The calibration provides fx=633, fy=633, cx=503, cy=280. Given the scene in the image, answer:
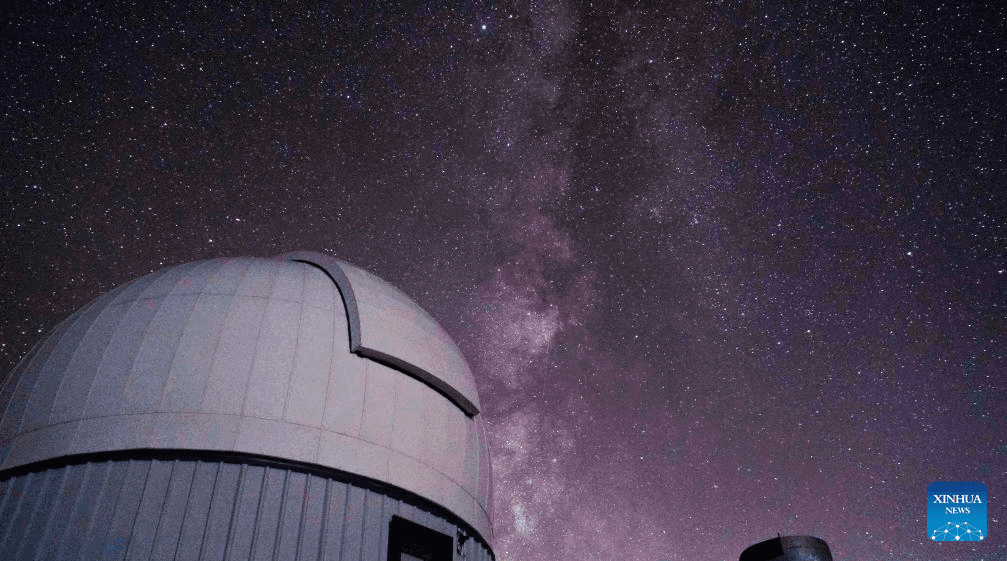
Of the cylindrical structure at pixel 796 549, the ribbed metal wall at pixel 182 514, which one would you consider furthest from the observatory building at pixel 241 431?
the cylindrical structure at pixel 796 549

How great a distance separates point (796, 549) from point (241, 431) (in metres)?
5.39

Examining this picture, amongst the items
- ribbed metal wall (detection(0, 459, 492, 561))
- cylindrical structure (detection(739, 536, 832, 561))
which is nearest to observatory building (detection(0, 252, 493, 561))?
ribbed metal wall (detection(0, 459, 492, 561))

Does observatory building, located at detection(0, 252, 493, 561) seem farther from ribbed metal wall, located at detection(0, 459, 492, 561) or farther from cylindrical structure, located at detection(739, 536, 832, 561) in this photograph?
cylindrical structure, located at detection(739, 536, 832, 561)

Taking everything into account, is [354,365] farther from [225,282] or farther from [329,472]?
[225,282]

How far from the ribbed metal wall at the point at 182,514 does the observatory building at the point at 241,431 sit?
10 mm

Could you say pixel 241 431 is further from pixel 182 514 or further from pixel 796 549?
pixel 796 549

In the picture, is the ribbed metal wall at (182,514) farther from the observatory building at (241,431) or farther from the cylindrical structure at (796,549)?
the cylindrical structure at (796,549)

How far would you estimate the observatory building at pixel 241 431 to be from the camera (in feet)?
14.8

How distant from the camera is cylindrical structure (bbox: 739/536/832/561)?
6312 mm

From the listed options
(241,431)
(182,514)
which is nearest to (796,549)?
(241,431)

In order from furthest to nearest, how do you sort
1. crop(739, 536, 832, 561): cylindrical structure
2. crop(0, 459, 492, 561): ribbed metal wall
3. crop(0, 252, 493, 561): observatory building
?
crop(739, 536, 832, 561): cylindrical structure
crop(0, 252, 493, 561): observatory building
crop(0, 459, 492, 561): ribbed metal wall

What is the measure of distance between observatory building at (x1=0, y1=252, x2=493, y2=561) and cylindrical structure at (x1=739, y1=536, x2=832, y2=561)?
2.93 m

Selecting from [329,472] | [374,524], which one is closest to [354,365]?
[329,472]

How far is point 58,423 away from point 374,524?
2649 millimetres
